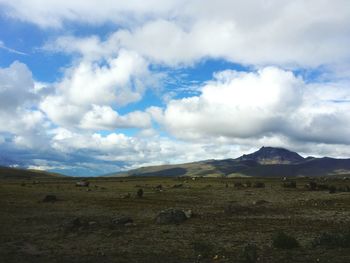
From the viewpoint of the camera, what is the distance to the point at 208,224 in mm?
33312

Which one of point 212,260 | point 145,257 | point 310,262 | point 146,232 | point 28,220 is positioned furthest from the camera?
point 28,220

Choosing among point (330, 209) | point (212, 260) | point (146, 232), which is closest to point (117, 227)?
point (146, 232)

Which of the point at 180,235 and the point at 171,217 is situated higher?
the point at 171,217

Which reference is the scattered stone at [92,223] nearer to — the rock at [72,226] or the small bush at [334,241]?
the rock at [72,226]

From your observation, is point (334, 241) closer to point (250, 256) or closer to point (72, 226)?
point (250, 256)

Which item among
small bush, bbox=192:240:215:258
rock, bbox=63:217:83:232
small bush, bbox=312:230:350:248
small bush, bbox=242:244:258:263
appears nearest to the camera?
small bush, bbox=242:244:258:263

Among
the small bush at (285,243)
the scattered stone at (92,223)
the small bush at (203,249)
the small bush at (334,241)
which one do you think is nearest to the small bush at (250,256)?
the small bush at (203,249)

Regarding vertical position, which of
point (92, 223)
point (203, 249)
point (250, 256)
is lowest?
point (203, 249)

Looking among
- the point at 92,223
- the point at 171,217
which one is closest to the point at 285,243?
the point at 171,217

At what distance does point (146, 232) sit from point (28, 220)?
13712 mm

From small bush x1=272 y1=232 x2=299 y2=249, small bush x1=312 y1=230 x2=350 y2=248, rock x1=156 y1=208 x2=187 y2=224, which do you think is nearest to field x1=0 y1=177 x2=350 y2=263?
small bush x1=312 y1=230 x2=350 y2=248

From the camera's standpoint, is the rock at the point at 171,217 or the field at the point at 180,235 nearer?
the field at the point at 180,235

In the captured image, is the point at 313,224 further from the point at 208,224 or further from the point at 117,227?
the point at 117,227

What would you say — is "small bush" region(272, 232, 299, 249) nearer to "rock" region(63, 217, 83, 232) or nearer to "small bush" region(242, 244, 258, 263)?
"small bush" region(242, 244, 258, 263)
